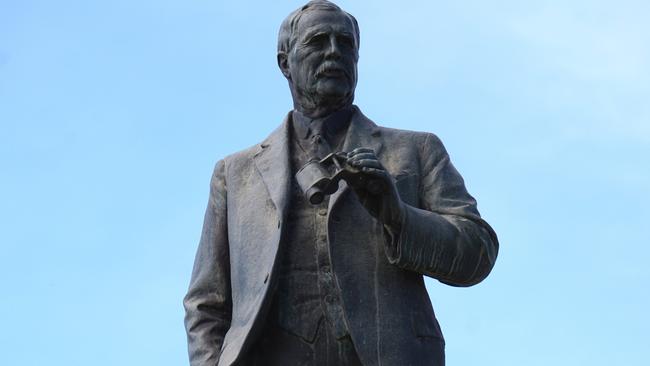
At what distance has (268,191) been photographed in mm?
12016

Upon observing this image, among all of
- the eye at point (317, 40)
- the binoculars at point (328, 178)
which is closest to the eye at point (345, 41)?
the eye at point (317, 40)

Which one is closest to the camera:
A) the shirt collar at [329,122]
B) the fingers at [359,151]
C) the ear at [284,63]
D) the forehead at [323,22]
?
the fingers at [359,151]

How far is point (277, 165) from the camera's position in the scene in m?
12.1

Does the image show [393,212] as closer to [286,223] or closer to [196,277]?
[286,223]

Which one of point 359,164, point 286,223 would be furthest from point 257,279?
point 359,164

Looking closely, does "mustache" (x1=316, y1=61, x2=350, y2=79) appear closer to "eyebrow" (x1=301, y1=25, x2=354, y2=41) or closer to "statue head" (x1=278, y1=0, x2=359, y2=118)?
"statue head" (x1=278, y1=0, x2=359, y2=118)

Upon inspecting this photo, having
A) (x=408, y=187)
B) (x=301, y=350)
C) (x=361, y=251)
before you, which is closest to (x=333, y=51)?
(x=408, y=187)

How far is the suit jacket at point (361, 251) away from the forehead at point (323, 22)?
2.27 ft

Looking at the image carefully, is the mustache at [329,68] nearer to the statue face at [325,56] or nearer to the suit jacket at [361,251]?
the statue face at [325,56]

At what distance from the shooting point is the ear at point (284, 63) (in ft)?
41.0

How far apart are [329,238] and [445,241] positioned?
795mm

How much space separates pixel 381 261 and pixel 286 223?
2.39 ft

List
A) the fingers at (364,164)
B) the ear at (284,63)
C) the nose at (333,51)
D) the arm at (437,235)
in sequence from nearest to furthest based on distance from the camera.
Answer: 1. the fingers at (364,164)
2. the arm at (437,235)
3. the nose at (333,51)
4. the ear at (284,63)

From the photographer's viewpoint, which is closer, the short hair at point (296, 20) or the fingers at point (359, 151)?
the fingers at point (359, 151)
